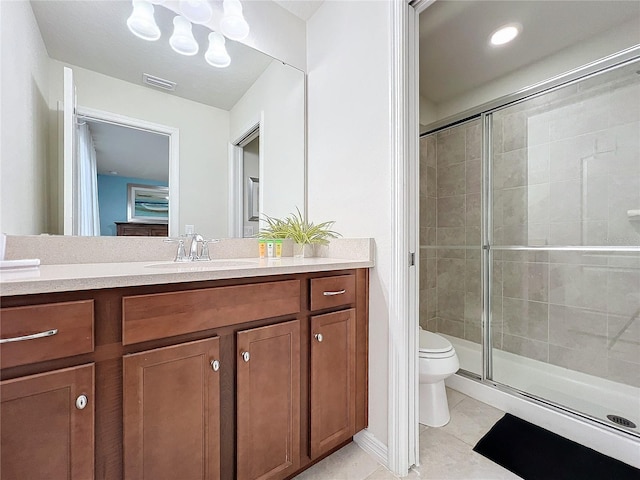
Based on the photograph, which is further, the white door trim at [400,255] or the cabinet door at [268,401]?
the white door trim at [400,255]

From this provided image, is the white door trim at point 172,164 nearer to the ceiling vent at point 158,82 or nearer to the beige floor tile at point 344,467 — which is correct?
the ceiling vent at point 158,82

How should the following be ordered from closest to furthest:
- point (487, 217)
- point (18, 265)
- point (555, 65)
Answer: point (18, 265)
point (555, 65)
point (487, 217)

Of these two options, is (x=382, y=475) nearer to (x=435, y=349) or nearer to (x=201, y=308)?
(x=435, y=349)

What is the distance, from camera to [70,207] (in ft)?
3.96

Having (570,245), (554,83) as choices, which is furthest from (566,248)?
(554,83)

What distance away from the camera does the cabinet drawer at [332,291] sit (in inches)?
47.7

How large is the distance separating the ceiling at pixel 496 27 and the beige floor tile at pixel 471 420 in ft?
7.55

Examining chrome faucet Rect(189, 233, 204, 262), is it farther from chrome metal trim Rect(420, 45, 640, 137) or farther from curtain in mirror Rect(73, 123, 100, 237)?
chrome metal trim Rect(420, 45, 640, 137)

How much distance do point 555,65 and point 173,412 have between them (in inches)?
114

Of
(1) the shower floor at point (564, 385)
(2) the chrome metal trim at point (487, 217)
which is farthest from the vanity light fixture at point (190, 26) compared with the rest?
(1) the shower floor at point (564, 385)

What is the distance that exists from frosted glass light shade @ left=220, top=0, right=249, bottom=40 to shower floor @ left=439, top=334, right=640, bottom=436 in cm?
255

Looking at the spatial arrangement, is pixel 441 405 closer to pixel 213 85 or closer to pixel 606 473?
pixel 606 473

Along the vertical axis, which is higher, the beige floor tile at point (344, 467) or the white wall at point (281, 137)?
A: the white wall at point (281, 137)

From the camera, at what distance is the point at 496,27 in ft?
5.90
